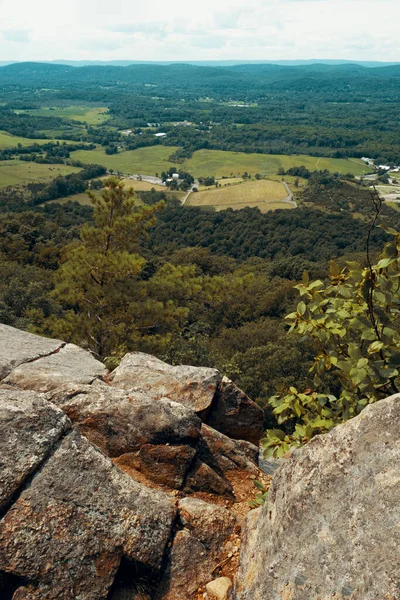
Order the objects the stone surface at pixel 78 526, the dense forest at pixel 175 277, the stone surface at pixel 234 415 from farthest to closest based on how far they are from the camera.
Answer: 1. the dense forest at pixel 175 277
2. the stone surface at pixel 234 415
3. the stone surface at pixel 78 526

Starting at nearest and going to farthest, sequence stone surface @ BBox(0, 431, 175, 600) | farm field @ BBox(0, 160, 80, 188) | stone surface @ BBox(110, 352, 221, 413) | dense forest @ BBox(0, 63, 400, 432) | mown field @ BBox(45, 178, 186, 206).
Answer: stone surface @ BBox(0, 431, 175, 600), stone surface @ BBox(110, 352, 221, 413), dense forest @ BBox(0, 63, 400, 432), mown field @ BBox(45, 178, 186, 206), farm field @ BBox(0, 160, 80, 188)

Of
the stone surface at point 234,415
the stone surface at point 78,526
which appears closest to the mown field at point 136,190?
the stone surface at point 234,415

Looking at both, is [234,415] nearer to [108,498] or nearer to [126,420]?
[126,420]

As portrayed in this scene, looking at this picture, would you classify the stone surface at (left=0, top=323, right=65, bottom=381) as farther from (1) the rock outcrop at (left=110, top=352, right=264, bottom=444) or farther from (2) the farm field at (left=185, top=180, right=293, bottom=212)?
(2) the farm field at (left=185, top=180, right=293, bottom=212)

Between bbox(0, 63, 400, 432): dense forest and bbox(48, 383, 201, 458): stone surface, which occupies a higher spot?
Result: bbox(48, 383, 201, 458): stone surface

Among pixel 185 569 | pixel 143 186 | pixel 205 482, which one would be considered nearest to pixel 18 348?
pixel 205 482

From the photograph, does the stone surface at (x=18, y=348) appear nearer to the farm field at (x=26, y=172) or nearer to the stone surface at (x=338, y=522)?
the stone surface at (x=338, y=522)

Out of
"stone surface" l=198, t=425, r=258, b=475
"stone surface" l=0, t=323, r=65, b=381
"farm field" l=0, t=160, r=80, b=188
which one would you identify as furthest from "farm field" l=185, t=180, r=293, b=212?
"stone surface" l=198, t=425, r=258, b=475
